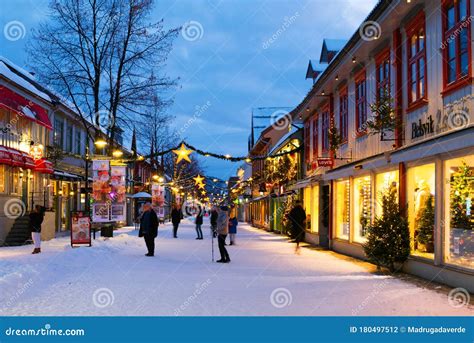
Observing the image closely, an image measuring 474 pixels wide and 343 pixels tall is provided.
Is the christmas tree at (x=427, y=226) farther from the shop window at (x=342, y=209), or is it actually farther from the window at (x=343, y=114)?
the window at (x=343, y=114)

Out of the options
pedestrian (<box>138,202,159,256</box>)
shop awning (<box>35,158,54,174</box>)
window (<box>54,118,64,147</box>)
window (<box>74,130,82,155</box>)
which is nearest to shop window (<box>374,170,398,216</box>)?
pedestrian (<box>138,202,159,256</box>)

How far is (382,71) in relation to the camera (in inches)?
650

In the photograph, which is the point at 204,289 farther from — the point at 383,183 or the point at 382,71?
the point at 382,71

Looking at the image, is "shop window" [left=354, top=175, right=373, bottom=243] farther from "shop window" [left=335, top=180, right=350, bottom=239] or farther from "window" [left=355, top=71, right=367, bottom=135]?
"window" [left=355, top=71, right=367, bottom=135]

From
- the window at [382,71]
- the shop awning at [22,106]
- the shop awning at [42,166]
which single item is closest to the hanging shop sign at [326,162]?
the window at [382,71]

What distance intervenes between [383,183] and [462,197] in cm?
509

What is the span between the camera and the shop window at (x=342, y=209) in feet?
68.7

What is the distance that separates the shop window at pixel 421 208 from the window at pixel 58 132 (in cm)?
2273

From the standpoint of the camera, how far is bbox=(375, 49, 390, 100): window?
52.0 feet

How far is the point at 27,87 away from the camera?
25.4 metres

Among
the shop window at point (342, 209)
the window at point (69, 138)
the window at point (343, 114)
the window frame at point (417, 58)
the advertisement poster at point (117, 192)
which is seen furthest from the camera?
the window at point (69, 138)

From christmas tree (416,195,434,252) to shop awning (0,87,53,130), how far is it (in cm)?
1471
